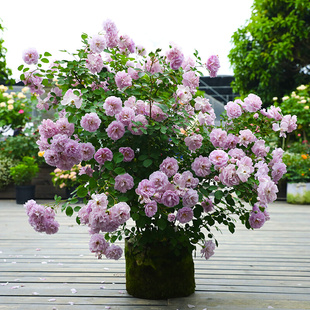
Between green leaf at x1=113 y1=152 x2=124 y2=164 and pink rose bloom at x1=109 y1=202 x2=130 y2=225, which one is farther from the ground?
green leaf at x1=113 y1=152 x2=124 y2=164

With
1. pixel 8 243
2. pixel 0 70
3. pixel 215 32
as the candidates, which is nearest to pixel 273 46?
pixel 215 32

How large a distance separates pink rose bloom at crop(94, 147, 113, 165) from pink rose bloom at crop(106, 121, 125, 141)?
7 cm

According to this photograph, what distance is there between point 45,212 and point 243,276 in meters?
1.29

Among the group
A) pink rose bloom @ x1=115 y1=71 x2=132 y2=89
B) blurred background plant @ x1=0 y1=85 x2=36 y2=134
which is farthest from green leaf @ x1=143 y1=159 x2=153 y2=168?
blurred background plant @ x1=0 y1=85 x2=36 y2=134

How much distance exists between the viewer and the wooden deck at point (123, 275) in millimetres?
2139

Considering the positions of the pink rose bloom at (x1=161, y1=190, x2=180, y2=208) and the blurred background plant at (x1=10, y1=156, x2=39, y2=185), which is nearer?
the pink rose bloom at (x1=161, y1=190, x2=180, y2=208)

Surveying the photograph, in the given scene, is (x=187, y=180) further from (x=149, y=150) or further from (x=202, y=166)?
(x=149, y=150)

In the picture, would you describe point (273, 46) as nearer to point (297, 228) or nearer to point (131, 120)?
point (297, 228)

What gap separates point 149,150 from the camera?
6.27 ft

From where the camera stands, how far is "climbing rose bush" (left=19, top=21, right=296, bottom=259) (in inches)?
68.4

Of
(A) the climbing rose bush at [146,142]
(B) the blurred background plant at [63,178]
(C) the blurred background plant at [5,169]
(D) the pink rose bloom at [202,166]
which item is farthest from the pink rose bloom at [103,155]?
(C) the blurred background plant at [5,169]

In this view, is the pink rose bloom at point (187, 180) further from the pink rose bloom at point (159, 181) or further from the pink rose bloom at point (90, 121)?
the pink rose bloom at point (90, 121)

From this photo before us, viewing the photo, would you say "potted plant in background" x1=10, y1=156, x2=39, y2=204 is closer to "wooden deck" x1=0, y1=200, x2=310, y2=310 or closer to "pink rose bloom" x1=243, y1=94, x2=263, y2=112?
"wooden deck" x1=0, y1=200, x2=310, y2=310

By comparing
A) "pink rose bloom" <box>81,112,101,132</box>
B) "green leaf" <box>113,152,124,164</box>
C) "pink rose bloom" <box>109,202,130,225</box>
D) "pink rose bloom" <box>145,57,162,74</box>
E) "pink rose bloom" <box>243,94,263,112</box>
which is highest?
"pink rose bloom" <box>145,57,162,74</box>
